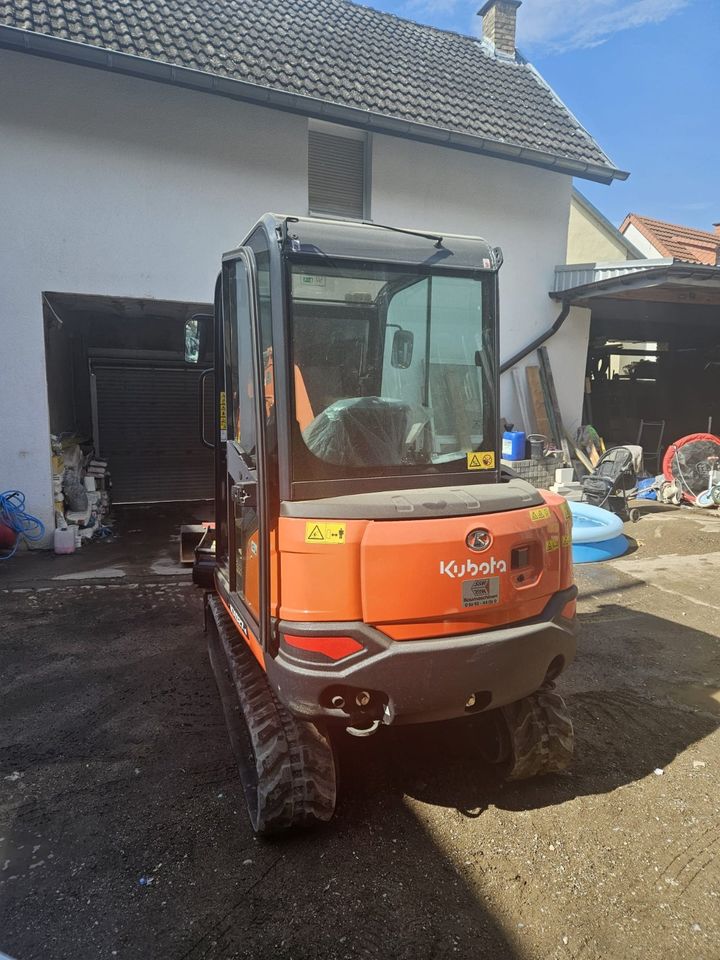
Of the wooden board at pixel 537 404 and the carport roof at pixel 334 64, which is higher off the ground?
the carport roof at pixel 334 64

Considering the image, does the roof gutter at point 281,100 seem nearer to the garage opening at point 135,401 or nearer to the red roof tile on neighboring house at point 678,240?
the garage opening at point 135,401

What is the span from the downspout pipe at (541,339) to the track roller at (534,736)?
25.8ft

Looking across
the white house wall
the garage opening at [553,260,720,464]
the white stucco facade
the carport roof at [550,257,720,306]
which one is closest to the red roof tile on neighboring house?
the garage opening at [553,260,720,464]

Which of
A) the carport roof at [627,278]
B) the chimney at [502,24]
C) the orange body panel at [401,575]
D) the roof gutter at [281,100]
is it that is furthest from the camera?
the chimney at [502,24]

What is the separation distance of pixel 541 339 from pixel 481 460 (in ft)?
27.0

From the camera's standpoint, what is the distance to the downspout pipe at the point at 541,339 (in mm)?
10180

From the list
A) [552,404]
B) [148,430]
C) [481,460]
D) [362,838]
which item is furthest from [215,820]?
[148,430]

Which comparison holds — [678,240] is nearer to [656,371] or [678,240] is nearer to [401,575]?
[656,371]

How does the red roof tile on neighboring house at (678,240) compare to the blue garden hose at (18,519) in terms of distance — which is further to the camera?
the red roof tile on neighboring house at (678,240)

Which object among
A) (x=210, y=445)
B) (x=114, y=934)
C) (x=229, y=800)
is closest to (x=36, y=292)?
(x=210, y=445)

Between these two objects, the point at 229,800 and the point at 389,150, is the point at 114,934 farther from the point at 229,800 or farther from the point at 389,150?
the point at 389,150

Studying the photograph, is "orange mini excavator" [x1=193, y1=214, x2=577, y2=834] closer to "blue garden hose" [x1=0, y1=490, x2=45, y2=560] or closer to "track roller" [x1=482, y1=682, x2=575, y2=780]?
"track roller" [x1=482, y1=682, x2=575, y2=780]

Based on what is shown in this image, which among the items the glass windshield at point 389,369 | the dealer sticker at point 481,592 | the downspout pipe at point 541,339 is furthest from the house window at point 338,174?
the dealer sticker at point 481,592

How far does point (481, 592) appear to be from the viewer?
2465 mm
